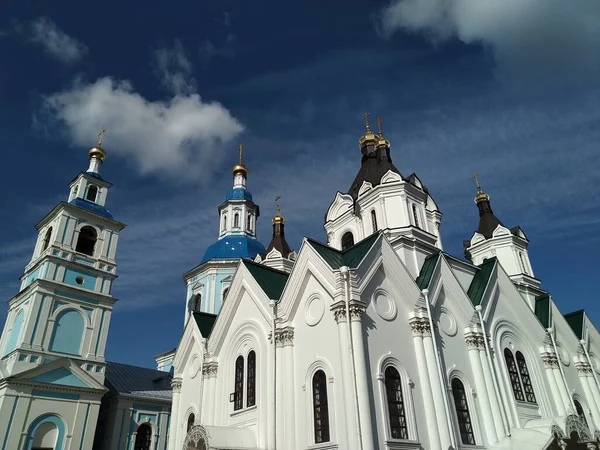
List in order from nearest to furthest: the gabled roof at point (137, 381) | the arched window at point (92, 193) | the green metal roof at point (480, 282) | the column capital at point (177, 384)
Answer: the green metal roof at point (480, 282) → the column capital at point (177, 384) → the gabled roof at point (137, 381) → the arched window at point (92, 193)

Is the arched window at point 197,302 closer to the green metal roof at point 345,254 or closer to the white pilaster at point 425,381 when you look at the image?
the green metal roof at point 345,254

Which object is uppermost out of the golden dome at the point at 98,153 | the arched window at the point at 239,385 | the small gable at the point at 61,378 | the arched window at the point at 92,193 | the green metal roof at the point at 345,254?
the golden dome at the point at 98,153

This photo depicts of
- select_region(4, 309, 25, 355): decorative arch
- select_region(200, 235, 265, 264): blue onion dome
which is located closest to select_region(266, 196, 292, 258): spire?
select_region(200, 235, 265, 264): blue onion dome

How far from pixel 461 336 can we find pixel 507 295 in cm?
514

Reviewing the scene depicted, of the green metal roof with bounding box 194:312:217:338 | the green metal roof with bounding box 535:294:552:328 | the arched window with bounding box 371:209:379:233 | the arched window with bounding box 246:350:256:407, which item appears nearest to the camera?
the arched window with bounding box 246:350:256:407

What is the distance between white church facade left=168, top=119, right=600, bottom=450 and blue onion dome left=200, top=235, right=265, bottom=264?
1119cm

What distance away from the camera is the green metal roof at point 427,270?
1836 centimetres

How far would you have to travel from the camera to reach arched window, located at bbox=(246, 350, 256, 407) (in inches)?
685

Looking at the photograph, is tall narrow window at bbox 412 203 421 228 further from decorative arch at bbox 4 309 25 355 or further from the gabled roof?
decorative arch at bbox 4 309 25 355

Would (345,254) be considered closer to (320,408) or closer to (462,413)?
(320,408)

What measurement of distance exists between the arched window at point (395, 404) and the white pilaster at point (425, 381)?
93cm

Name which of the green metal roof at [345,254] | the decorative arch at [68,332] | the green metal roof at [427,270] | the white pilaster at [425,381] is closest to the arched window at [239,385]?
the green metal roof at [345,254]

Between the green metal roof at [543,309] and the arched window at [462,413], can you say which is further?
the green metal roof at [543,309]

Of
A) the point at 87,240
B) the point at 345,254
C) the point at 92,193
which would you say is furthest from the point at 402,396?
the point at 92,193
